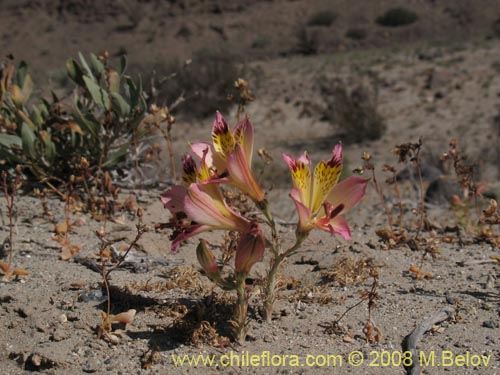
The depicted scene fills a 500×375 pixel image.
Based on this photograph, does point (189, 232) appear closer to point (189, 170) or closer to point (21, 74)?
point (189, 170)

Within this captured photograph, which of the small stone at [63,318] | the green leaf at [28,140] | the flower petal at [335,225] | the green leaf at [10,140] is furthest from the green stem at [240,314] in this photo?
the green leaf at [10,140]

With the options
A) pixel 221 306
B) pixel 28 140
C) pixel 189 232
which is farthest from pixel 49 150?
pixel 189 232

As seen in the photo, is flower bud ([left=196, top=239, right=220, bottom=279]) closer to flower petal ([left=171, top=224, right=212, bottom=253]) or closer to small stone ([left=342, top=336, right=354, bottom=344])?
flower petal ([left=171, top=224, right=212, bottom=253])

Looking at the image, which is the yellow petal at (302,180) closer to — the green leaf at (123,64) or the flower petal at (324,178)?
the flower petal at (324,178)

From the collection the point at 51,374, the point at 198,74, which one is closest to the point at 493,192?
the point at 51,374

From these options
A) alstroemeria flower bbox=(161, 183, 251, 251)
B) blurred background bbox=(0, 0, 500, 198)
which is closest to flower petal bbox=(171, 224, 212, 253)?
alstroemeria flower bbox=(161, 183, 251, 251)
